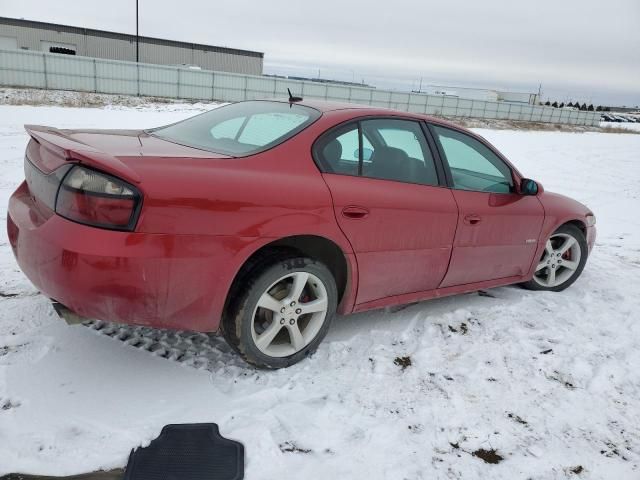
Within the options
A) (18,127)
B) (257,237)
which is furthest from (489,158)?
(18,127)

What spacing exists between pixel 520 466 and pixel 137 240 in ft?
6.63

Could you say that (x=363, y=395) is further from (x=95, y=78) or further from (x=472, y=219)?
(x=95, y=78)

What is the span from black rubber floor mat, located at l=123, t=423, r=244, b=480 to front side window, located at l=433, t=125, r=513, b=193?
2.25 m

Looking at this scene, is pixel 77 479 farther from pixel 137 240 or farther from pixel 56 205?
pixel 56 205

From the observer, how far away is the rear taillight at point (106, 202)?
7.09 feet

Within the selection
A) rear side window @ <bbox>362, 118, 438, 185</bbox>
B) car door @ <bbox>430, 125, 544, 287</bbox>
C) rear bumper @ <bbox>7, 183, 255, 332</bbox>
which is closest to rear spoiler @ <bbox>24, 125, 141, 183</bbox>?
rear bumper @ <bbox>7, 183, 255, 332</bbox>

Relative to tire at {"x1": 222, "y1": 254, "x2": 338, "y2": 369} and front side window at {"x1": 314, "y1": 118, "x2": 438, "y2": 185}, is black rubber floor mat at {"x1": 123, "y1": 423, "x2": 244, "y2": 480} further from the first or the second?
front side window at {"x1": 314, "y1": 118, "x2": 438, "y2": 185}

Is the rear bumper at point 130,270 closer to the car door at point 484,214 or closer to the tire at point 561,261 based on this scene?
the car door at point 484,214

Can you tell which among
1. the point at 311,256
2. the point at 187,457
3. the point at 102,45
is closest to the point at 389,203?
the point at 311,256

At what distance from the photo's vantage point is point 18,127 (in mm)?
10898

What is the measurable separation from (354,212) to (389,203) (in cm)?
28

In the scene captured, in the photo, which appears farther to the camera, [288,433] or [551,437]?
[551,437]

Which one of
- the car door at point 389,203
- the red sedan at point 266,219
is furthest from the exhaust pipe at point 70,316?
the car door at point 389,203

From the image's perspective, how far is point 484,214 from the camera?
3.53m
